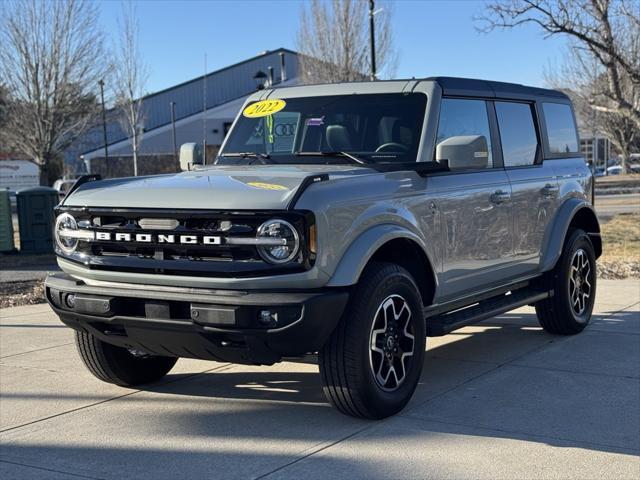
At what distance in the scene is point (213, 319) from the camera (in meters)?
4.38

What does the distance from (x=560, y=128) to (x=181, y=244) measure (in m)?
4.40

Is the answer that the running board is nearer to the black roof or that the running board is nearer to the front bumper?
the front bumper

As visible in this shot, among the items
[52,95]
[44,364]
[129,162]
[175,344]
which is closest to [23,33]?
[52,95]

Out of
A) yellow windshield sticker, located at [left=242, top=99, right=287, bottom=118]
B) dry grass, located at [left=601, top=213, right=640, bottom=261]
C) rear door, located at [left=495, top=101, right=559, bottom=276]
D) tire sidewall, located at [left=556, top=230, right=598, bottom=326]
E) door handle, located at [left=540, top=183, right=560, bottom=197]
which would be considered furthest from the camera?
dry grass, located at [left=601, top=213, right=640, bottom=261]

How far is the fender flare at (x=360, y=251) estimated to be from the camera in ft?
14.8

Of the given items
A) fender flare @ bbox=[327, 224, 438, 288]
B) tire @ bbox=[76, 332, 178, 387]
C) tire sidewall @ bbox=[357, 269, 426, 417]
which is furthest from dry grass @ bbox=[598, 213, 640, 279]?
tire @ bbox=[76, 332, 178, 387]

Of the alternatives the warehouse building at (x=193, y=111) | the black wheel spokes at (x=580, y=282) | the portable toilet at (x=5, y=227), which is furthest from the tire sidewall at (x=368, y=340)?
the warehouse building at (x=193, y=111)

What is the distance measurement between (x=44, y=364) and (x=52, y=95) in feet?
89.7

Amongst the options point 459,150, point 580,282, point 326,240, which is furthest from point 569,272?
point 326,240

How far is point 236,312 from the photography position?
4328 millimetres

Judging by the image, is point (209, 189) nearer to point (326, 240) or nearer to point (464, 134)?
point (326, 240)

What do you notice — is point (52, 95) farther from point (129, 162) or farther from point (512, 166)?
point (512, 166)

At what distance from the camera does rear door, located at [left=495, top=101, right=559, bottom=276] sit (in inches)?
257

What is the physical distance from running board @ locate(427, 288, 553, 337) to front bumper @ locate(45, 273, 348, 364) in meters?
1.20
